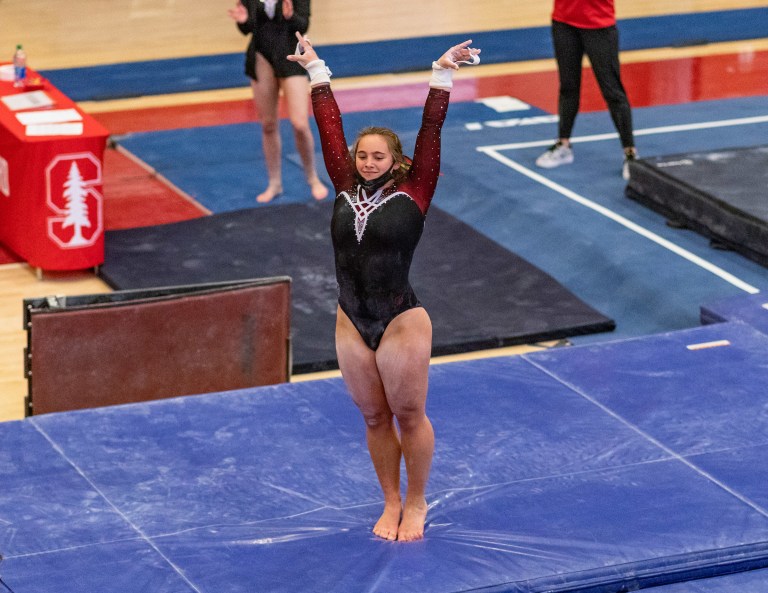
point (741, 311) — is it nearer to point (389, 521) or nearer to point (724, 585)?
point (724, 585)

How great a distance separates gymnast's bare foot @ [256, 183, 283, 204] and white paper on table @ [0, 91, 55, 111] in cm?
135

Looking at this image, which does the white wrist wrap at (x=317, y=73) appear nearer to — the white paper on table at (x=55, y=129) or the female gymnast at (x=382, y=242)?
the female gymnast at (x=382, y=242)

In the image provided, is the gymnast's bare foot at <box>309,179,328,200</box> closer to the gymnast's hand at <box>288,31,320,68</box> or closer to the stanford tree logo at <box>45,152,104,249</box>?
the stanford tree logo at <box>45,152,104,249</box>

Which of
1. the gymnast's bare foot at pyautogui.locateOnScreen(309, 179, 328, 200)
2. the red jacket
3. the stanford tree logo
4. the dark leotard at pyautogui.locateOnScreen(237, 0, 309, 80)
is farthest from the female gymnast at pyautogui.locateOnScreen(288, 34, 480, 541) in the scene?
the red jacket

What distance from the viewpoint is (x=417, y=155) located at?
12.7ft

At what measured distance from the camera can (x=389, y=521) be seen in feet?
13.5

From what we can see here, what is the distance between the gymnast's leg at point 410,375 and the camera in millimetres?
3838

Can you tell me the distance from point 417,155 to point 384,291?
1.30 feet

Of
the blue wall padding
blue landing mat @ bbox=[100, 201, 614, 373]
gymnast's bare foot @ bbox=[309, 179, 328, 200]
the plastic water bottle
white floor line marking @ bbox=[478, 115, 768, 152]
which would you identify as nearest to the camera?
blue landing mat @ bbox=[100, 201, 614, 373]

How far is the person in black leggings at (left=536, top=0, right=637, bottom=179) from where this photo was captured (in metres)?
7.91

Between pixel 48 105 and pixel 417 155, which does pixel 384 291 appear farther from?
pixel 48 105

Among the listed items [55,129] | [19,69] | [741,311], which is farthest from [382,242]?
[19,69]

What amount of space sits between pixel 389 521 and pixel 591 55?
15.0 feet

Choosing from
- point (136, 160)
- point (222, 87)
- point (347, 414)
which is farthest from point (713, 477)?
point (222, 87)
